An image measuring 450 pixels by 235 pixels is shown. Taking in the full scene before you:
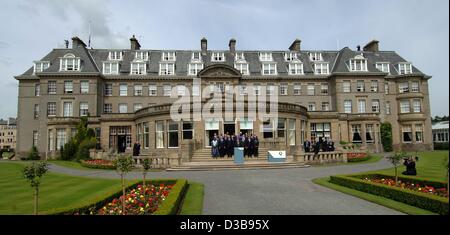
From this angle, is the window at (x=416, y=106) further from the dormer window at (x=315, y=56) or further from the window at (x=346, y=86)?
the dormer window at (x=315, y=56)

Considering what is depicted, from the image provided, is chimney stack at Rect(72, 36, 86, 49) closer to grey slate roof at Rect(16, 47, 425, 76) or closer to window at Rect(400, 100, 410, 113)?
grey slate roof at Rect(16, 47, 425, 76)

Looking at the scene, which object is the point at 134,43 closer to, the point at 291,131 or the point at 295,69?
the point at 295,69

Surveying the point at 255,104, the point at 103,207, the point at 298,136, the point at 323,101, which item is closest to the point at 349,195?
the point at 103,207

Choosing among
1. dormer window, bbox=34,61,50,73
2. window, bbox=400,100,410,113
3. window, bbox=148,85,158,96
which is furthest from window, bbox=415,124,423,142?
dormer window, bbox=34,61,50,73

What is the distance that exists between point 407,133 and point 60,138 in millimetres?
56803

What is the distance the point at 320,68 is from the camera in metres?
52.6

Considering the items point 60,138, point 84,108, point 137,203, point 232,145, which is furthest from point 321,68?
point 137,203

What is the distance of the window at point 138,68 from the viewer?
4925 cm

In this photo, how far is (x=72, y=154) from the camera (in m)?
38.4

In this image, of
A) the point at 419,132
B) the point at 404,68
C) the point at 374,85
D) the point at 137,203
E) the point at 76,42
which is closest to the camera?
the point at 137,203

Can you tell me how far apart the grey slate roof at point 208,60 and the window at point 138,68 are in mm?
773

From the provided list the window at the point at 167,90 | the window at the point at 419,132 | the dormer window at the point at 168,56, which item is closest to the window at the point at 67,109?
the window at the point at 167,90

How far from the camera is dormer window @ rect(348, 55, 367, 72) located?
50312 mm

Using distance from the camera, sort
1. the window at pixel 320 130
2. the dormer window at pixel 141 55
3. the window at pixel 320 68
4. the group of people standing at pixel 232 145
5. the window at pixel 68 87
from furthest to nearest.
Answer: the window at pixel 320 68
the dormer window at pixel 141 55
the window at pixel 68 87
the window at pixel 320 130
the group of people standing at pixel 232 145
